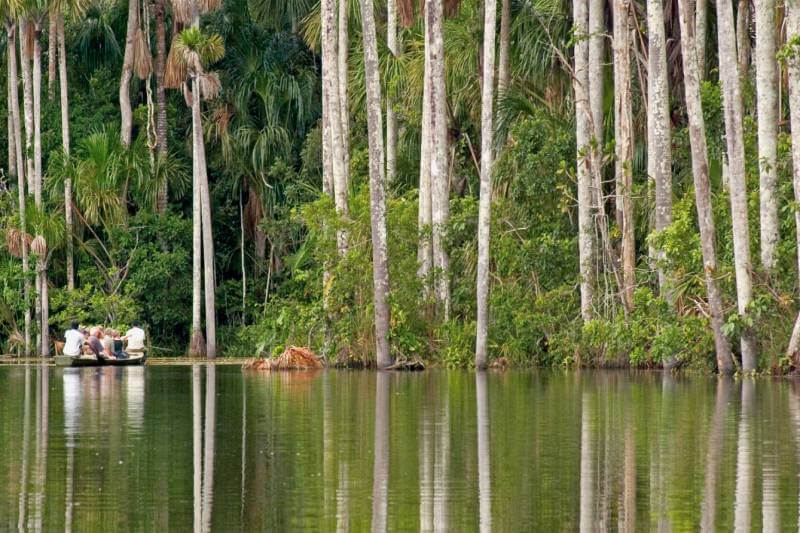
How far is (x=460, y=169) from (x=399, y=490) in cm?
2891

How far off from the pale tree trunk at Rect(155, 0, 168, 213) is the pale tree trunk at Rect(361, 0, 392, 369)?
16.2 metres

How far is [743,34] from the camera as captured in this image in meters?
32.9

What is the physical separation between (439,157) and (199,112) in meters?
13.6

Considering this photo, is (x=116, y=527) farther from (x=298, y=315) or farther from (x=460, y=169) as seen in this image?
(x=460, y=169)

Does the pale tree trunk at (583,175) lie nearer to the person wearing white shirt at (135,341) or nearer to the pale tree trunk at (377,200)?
the pale tree trunk at (377,200)

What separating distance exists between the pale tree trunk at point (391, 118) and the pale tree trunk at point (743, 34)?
884 cm

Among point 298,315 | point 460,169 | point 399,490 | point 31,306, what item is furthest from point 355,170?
point 399,490

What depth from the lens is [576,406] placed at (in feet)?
65.9

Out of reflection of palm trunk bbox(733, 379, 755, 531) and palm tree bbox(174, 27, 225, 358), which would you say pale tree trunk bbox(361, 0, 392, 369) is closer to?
palm tree bbox(174, 27, 225, 358)

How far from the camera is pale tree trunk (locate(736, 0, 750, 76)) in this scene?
32469 mm

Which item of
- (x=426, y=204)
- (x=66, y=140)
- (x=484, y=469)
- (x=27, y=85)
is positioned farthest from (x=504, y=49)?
(x=484, y=469)

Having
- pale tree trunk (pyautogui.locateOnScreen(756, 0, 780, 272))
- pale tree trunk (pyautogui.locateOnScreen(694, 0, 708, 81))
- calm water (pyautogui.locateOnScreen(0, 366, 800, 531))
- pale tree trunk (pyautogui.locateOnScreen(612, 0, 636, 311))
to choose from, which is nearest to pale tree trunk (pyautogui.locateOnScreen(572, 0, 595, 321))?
pale tree trunk (pyautogui.locateOnScreen(612, 0, 636, 311))

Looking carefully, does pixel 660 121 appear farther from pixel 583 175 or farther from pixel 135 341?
pixel 135 341

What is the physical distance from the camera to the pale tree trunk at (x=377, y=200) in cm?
3278
